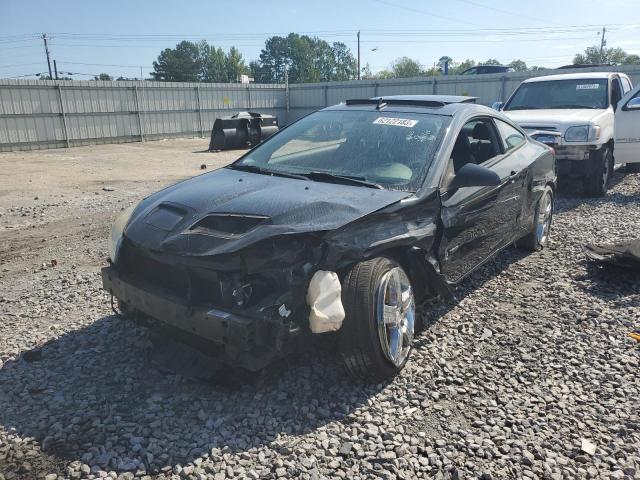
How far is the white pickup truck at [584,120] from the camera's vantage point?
8.07 metres

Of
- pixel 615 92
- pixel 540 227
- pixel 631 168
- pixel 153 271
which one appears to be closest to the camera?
pixel 153 271

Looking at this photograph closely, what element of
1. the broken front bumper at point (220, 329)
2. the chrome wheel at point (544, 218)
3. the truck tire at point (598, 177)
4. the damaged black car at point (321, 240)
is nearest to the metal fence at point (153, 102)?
the truck tire at point (598, 177)

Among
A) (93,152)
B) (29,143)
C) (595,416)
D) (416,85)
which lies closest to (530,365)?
(595,416)

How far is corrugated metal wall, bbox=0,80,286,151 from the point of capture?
20266 mm

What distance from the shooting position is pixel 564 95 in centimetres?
923

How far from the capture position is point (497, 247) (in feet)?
15.1

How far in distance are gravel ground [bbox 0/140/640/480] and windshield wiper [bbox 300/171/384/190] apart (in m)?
1.19

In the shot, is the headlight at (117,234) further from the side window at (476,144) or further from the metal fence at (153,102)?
the metal fence at (153,102)

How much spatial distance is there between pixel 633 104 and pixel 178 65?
89783mm

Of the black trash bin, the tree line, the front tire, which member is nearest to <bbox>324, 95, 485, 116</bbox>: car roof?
the front tire

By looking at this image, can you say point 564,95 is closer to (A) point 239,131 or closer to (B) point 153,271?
(B) point 153,271

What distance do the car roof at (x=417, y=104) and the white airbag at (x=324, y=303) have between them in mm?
2027

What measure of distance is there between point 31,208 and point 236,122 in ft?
38.8

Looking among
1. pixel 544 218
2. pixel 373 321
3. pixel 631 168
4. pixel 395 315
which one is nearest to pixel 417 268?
pixel 395 315
